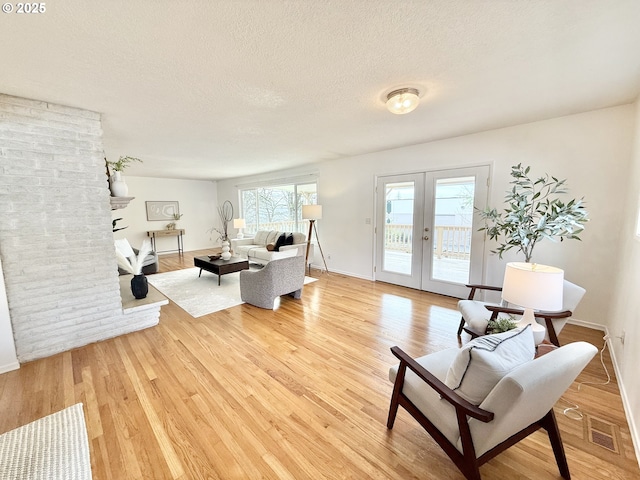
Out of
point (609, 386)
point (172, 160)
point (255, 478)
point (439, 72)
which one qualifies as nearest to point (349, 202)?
point (439, 72)

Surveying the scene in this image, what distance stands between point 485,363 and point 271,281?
2733mm

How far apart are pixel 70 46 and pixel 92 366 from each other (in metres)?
2.49

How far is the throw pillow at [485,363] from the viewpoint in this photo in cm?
111

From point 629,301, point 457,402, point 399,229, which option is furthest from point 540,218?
point 457,402

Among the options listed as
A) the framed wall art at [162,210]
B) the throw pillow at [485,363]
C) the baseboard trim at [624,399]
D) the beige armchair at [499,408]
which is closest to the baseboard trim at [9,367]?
the beige armchair at [499,408]

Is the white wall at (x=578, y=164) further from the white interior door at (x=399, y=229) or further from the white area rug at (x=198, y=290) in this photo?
the white area rug at (x=198, y=290)

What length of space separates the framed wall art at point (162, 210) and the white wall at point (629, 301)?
9296mm

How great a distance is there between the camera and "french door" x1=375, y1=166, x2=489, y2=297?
146 inches

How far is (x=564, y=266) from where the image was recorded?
3.04m

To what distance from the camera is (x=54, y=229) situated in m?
2.44

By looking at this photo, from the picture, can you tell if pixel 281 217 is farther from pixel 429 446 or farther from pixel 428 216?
pixel 429 446

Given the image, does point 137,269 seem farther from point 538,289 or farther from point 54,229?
point 538,289

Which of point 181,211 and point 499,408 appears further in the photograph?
point 181,211

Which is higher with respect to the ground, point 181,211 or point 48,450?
point 181,211
